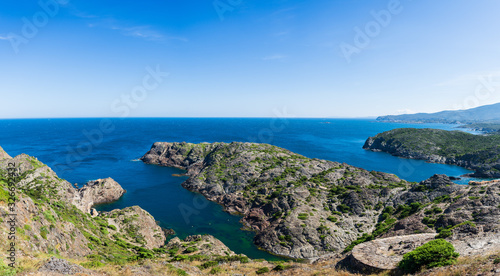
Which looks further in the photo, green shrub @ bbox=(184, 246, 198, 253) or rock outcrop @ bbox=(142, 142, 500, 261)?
rock outcrop @ bbox=(142, 142, 500, 261)

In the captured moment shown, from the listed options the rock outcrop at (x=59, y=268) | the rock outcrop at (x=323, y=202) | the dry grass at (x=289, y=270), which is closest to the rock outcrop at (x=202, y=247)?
the rock outcrop at (x=323, y=202)

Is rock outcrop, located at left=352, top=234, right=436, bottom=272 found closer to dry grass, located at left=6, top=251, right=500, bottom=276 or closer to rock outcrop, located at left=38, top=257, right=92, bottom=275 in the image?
dry grass, located at left=6, top=251, right=500, bottom=276

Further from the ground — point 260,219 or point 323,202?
point 323,202

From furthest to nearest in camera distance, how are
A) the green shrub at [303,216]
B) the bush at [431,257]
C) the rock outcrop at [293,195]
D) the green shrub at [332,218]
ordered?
the green shrub at [332,218], the green shrub at [303,216], the rock outcrop at [293,195], the bush at [431,257]

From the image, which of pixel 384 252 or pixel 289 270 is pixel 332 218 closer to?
pixel 384 252

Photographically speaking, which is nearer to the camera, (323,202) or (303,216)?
(303,216)

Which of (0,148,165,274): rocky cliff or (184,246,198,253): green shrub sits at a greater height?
(0,148,165,274): rocky cliff

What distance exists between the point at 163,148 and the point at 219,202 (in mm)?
81690

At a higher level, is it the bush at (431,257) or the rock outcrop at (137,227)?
the bush at (431,257)

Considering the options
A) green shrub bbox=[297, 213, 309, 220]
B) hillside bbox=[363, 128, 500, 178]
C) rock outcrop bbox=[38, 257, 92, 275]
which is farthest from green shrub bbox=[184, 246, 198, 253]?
hillside bbox=[363, 128, 500, 178]

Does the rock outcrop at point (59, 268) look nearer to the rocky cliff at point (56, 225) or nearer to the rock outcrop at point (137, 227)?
the rocky cliff at point (56, 225)

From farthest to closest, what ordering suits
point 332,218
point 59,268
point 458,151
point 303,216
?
1. point 458,151
2. point 332,218
3. point 303,216
4. point 59,268

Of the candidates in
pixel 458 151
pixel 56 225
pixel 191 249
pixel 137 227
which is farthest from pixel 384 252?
pixel 458 151

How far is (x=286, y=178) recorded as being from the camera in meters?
90.1
